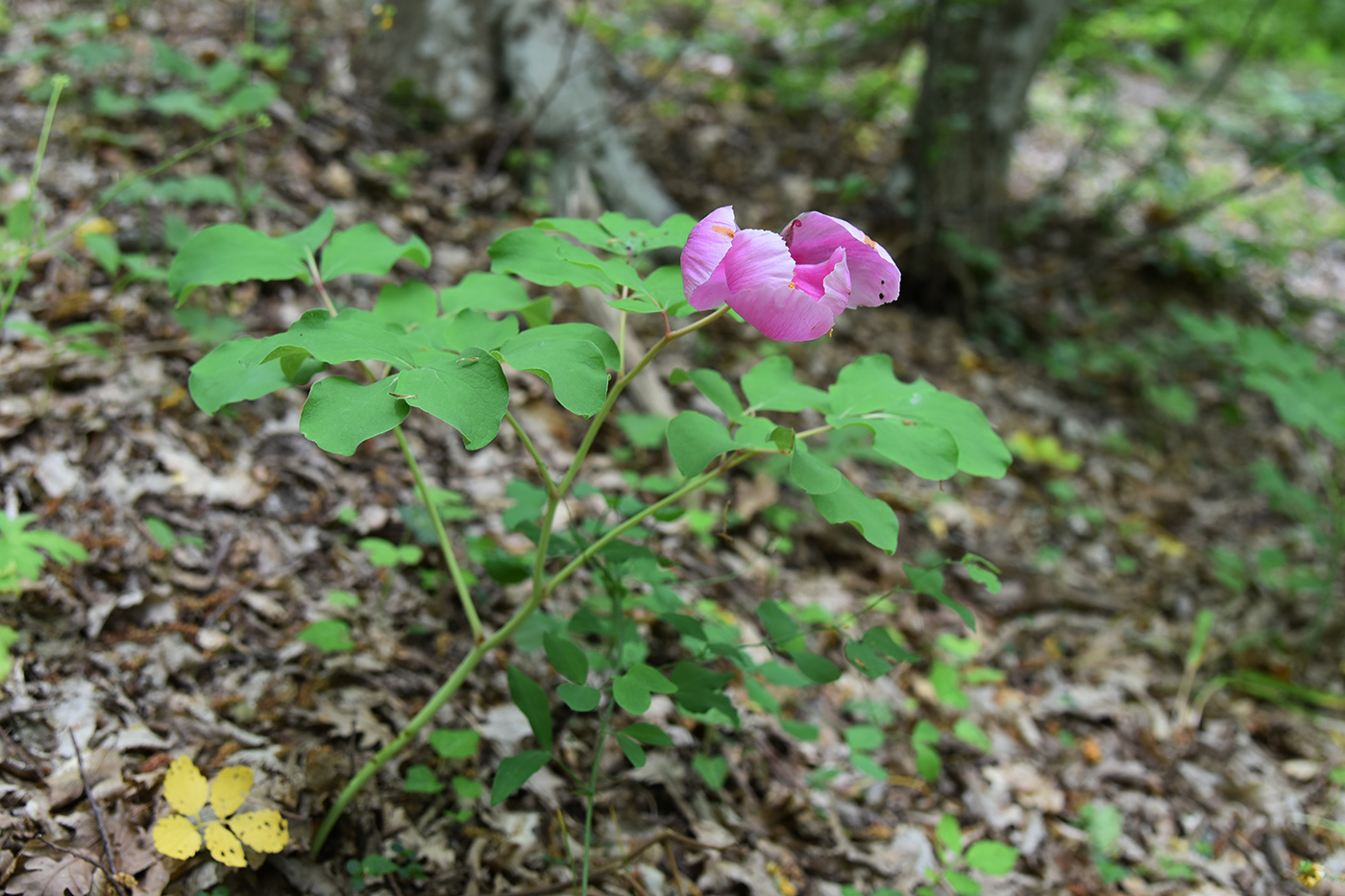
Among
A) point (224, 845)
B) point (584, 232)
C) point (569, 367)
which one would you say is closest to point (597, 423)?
point (569, 367)

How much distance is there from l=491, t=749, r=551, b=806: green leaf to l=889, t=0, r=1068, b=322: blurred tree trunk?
3839 mm

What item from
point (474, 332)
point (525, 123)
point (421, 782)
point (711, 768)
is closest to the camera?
point (474, 332)

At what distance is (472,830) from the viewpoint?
5.22 feet

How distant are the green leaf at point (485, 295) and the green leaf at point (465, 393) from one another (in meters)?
0.33

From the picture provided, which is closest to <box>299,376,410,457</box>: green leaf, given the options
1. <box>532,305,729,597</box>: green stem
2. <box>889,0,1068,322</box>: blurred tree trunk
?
<box>532,305,729,597</box>: green stem

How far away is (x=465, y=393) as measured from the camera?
37.1 inches

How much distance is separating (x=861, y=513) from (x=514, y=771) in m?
0.69

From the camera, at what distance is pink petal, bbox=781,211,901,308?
3.21ft

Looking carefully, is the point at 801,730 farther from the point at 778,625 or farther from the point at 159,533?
the point at 159,533

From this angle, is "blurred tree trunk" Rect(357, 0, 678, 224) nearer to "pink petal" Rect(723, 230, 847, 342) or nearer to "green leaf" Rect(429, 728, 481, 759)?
"green leaf" Rect(429, 728, 481, 759)

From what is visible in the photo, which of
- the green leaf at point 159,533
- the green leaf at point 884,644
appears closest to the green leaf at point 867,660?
the green leaf at point 884,644

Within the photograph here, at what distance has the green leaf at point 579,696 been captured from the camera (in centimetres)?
122

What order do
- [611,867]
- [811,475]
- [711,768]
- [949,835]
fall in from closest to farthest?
[811,475] → [611,867] → [711,768] → [949,835]

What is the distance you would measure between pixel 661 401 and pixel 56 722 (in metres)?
2.01
